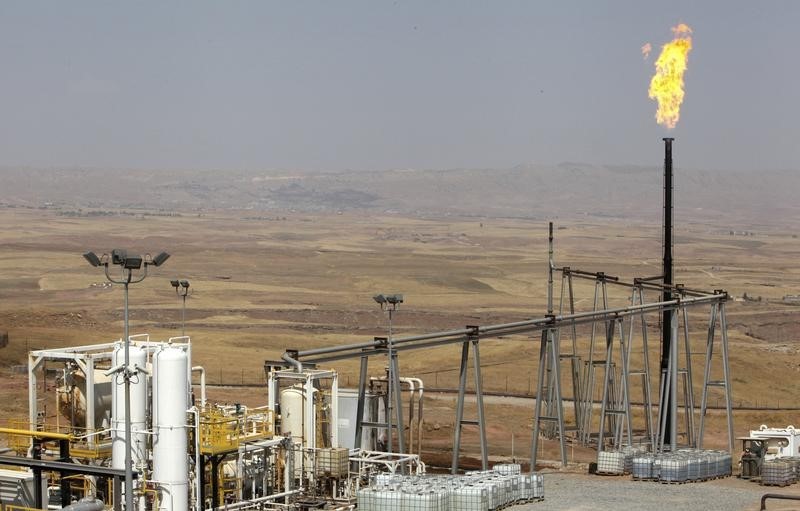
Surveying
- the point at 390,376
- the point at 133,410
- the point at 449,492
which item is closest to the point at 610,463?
the point at 390,376

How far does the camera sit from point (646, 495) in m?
34.8

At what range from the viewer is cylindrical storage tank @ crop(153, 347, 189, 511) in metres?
28.3

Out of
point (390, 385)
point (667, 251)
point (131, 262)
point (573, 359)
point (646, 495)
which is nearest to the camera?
point (131, 262)

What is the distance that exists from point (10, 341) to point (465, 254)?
4378 inches

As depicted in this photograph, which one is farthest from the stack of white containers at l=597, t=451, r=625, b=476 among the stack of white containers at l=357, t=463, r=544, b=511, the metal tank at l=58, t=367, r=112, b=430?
the metal tank at l=58, t=367, r=112, b=430

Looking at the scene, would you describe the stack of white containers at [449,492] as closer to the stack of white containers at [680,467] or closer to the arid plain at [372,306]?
the stack of white containers at [680,467]

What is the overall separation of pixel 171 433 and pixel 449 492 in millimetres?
6075

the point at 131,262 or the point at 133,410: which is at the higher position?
the point at 131,262

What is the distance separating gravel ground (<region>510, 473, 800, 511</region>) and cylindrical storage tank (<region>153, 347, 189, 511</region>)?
26.7 feet

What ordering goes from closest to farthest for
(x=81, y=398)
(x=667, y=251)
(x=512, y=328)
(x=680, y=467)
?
(x=81, y=398) → (x=680, y=467) → (x=512, y=328) → (x=667, y=251)

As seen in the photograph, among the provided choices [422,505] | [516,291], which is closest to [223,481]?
[422,505]

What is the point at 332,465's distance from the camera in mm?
32094

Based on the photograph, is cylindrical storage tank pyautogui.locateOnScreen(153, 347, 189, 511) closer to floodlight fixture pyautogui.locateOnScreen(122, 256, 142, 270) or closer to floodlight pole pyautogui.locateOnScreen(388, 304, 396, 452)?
floodlight fixture pyautogui.locateOnScreen(122, 256, 142, 270)

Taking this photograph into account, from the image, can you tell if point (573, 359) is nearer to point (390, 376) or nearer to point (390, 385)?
point (390, 376)
